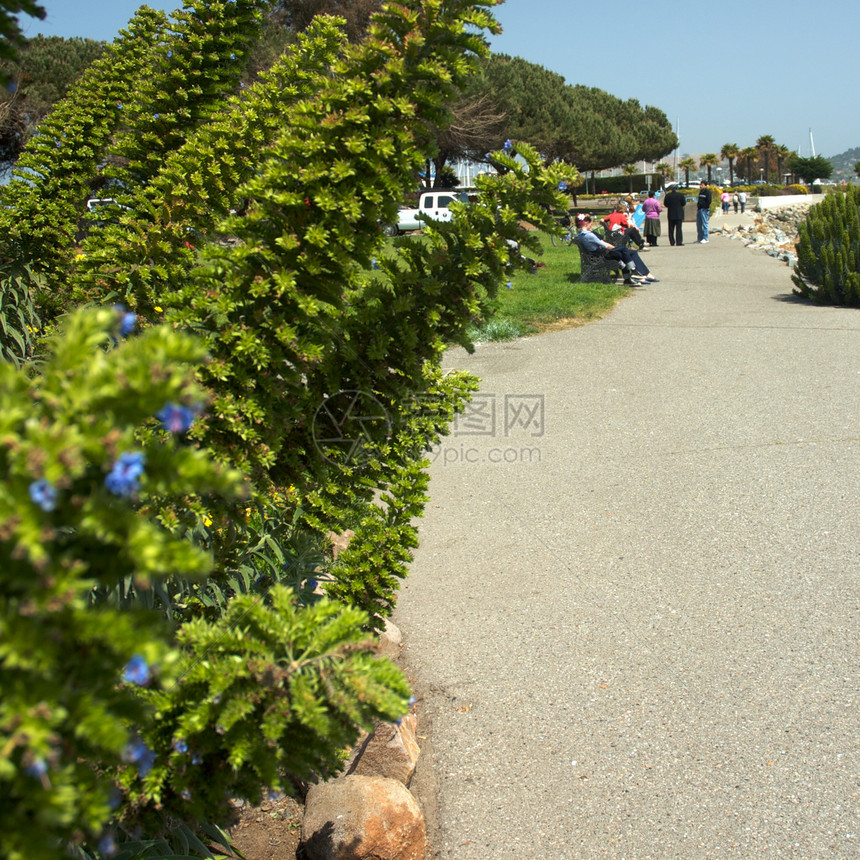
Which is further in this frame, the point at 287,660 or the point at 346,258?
the point at 346,258

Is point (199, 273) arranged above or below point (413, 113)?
below

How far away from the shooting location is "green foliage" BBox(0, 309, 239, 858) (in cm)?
97

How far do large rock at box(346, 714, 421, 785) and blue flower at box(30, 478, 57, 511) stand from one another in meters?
2.59

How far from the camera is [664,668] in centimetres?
402

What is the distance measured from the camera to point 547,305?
12969mm

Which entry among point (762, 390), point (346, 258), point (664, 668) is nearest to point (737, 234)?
point (762, 390)

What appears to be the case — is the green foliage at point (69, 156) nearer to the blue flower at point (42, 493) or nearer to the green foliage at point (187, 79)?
the green foliage at point (187, 79)

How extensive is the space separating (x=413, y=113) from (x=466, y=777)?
2.72 metres

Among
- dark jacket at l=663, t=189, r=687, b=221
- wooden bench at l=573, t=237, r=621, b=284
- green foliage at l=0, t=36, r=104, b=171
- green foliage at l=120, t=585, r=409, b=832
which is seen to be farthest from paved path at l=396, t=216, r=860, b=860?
green foliage at l=0, t=36, r=104, b=171

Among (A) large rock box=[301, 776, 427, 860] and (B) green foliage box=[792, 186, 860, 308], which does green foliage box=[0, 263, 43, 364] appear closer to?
(A) large rock box=[301, 776, 427, 860]

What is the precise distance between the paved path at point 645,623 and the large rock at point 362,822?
0.79ft

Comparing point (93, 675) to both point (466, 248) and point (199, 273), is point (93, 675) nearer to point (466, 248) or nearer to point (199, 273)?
point (199, 273)

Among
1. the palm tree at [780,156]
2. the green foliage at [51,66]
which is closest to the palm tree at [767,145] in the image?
the palm tree at [780,156]

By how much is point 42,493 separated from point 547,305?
12.4 metres
